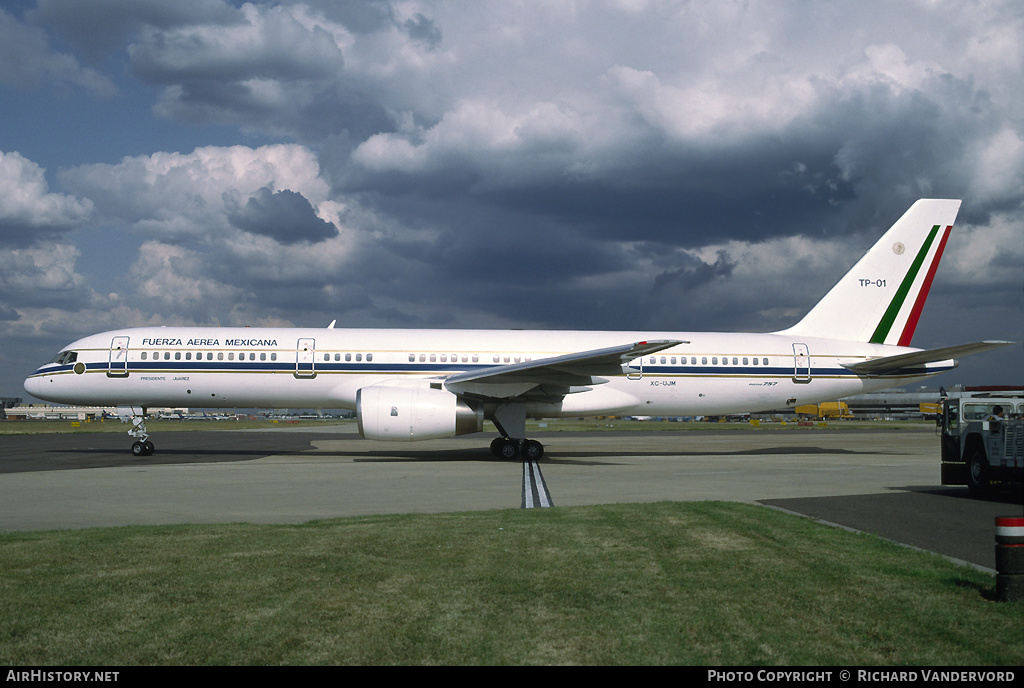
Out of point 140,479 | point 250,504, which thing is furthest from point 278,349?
point 250,504

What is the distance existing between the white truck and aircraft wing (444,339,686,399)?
6944mm

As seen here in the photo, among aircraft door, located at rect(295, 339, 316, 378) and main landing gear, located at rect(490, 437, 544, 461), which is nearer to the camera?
main landing gear, located at rect(490, 437, 544, 461)

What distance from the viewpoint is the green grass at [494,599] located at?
418 cm

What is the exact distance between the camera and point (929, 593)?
17.4ft

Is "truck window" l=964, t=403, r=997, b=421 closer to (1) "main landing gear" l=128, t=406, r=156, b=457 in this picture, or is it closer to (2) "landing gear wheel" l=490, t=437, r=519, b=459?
(2) "landing gear wheel" l=490, t=437, r=519, b=459

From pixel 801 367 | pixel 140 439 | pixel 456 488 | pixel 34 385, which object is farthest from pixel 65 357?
pixel 801 367

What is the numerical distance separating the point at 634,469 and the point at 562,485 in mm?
4265

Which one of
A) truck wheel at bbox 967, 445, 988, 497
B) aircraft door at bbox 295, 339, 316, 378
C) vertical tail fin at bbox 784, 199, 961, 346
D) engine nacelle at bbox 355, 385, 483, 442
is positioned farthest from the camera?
vertical tail fin at bbox 784, 199, 961, 346

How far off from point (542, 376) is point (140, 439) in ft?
42.1

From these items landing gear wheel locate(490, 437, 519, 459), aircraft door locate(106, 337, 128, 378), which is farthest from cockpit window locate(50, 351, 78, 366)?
landing gear wheel locate(490, 437, 519, 459)

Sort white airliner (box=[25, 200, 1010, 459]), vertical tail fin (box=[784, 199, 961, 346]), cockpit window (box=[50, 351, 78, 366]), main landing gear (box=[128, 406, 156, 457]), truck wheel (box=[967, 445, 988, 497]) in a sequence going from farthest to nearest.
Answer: vertical tail fin (box=[784, 199, 961, 346]) → cockpit window (box=[50, 351, 78, 366]) → main landing gear (box=[128, 406, 156, 457]) → white airliner (box=[25, 200, 1010, 459]) → truck wheel (box=[967, 445, 988, 497])

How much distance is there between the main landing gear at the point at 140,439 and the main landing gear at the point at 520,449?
1073cm

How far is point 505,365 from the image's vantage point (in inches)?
785

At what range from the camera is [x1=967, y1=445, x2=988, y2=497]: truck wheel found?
1147 centimetres
